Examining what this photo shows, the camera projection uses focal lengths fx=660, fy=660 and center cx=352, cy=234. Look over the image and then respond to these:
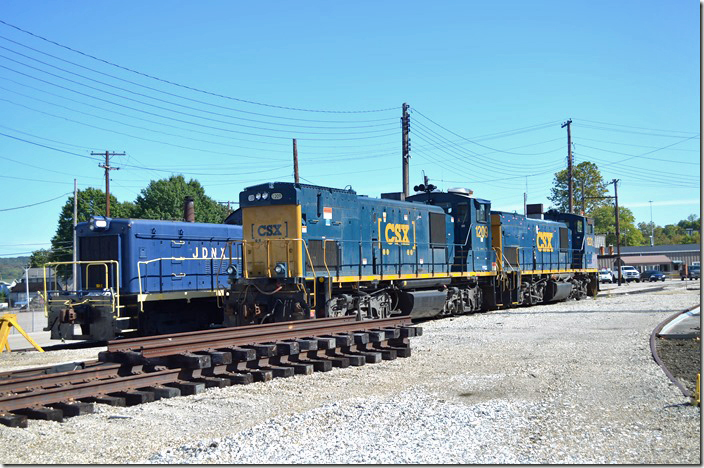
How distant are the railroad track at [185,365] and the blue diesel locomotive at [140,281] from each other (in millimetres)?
4744

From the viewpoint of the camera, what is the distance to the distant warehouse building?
9194 cm

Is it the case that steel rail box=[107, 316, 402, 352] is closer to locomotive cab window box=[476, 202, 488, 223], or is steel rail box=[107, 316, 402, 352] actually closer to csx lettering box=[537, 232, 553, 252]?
locomotive cab window box=[476, 202, 488, 223]

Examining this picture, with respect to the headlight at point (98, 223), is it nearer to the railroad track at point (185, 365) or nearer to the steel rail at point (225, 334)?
the steel rail at point (225, 334)

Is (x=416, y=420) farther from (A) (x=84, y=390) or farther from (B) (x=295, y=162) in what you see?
(B) (x=295, y=162)

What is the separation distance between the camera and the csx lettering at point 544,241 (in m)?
27.1

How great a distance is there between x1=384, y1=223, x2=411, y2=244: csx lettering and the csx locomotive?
0.04 metres

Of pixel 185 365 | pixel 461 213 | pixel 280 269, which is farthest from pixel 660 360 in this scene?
pixel 461 213

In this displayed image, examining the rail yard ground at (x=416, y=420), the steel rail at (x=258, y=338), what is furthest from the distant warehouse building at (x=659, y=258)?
the rail yard ground at (x=416, y=420)

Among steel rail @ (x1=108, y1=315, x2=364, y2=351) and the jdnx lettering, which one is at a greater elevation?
the jdnx lettering

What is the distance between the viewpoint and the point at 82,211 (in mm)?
70375

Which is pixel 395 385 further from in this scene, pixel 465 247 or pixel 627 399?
pixel 465 247

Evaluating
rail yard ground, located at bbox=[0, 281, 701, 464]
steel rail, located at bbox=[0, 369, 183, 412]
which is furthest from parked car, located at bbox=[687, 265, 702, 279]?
steel rail, located at bbox=[0, 369, 183, 412]

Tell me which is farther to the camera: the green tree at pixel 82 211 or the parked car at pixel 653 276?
the green tree at pixel 82 211

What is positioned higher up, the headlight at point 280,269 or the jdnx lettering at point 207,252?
the jdnx lettering at point 207,252
